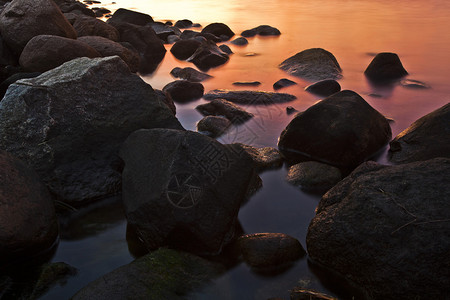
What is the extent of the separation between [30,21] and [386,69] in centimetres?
779

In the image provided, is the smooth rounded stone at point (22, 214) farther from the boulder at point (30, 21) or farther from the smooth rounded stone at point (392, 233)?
the boulder at point (30, 21)

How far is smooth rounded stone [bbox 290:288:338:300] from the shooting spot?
2664mm

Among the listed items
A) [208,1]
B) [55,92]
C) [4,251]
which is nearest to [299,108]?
[55,92]

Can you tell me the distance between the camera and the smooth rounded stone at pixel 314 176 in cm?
443

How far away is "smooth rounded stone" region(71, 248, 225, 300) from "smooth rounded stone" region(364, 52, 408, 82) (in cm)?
765

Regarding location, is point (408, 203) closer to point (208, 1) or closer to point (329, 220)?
point (329, 220)

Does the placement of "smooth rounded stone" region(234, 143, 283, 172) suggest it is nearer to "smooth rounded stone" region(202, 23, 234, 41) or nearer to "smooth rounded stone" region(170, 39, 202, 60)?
"smooth rounded stone" region(170, 39, 202, 60)

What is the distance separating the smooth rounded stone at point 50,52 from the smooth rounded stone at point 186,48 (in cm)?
531

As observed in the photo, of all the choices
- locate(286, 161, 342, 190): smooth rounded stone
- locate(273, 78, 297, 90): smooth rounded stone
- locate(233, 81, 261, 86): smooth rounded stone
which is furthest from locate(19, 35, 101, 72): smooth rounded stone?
locate(286, 161, 342, 190): smooth rounded stone

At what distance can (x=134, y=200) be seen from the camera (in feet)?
11.0

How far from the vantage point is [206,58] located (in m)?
11.2

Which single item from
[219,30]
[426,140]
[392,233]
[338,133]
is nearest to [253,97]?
[338,133]

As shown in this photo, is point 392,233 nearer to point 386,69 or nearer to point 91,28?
point 386,69

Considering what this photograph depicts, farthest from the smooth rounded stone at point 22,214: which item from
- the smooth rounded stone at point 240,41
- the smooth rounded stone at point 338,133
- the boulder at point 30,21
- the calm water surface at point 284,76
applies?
the smooth rounded stone at point 240,41
